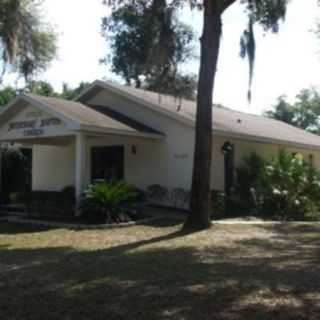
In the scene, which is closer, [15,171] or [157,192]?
[157,192]

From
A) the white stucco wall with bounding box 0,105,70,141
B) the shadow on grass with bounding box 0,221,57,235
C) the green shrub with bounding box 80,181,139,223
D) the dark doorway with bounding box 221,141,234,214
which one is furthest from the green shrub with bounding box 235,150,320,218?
the shadow on grass with bounding box 0,221,57,235

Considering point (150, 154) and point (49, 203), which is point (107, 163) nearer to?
point (150, 154)

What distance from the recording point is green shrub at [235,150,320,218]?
18609 millimetres

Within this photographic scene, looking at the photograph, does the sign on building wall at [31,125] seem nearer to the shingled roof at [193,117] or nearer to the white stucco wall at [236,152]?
the shingled roof at [193,117]

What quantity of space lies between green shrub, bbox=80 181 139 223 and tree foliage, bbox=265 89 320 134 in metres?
42.1

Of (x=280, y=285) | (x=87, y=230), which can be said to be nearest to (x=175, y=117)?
(x=87, y=230)

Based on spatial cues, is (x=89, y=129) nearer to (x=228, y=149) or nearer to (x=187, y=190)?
(x=187, y=190)

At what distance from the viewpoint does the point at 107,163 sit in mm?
21141

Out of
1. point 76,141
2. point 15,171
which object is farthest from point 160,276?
point 15,171

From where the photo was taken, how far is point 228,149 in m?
20.1

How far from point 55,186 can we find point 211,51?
11.1 m

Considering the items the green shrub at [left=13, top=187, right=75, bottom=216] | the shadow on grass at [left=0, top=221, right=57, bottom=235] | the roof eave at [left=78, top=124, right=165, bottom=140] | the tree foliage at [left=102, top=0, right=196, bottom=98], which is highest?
the tree foliage at [left=102, top=0, right=196, bottom=98]

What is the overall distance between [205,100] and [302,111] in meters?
44.7

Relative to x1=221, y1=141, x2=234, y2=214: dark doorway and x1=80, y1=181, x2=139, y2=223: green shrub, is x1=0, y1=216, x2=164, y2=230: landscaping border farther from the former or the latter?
x1=221, y1=141, x2=234, y2=214: dark doorway
